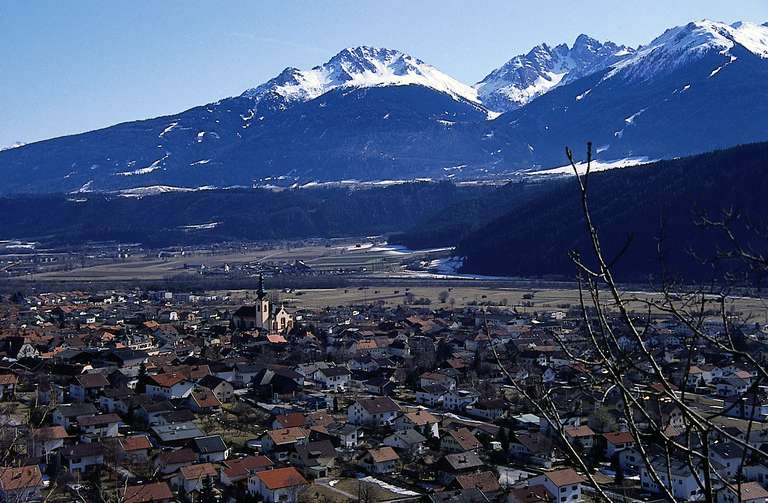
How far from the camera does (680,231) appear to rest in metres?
48.3

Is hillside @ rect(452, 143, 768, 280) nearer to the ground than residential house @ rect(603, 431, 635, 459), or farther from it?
farther from it

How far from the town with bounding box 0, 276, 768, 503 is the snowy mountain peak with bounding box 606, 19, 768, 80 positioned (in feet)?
443

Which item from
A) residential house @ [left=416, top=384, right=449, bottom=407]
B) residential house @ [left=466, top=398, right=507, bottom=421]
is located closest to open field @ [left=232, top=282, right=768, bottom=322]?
residential house @ [left=416, top=384, right=449, bottom=407]

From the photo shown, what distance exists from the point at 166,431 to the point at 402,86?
173 meters

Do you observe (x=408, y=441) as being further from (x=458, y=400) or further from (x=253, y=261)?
(x=253, y=261)

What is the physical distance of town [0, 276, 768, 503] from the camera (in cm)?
1313

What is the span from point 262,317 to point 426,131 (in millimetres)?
138802

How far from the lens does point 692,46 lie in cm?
15762

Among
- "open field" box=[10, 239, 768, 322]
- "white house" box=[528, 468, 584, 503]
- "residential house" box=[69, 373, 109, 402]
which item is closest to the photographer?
"white house" box=[528, 468, 584, 503]

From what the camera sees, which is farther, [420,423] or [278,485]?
[420,423]

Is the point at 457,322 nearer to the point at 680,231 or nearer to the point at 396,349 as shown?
the point at 396,349

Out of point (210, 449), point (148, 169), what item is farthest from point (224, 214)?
point (210, 449)

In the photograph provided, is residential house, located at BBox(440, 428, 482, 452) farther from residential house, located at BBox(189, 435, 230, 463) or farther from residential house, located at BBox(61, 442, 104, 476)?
residential house, located at BBox(61, 442, 104, 476)

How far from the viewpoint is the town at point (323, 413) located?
13.1m
